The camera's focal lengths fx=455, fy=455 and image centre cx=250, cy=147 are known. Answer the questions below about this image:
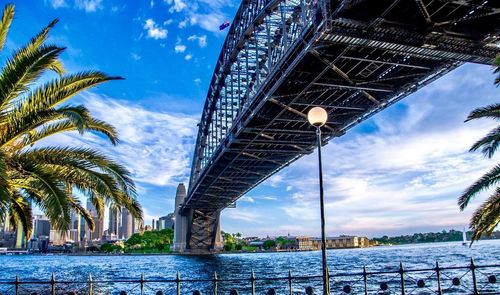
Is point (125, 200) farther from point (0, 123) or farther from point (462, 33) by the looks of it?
point (462, 33)

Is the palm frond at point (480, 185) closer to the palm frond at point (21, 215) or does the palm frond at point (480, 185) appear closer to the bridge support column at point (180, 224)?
the palm frond at point (21, 215)

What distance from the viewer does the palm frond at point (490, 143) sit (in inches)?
513

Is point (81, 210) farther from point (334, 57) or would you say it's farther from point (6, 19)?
point (334, 57)

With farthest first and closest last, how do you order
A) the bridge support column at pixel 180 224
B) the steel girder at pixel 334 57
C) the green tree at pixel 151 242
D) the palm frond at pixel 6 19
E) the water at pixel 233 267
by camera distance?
1. the green tree at pixel 151 242
2. the bridge support column at pixel 180 224
3. the water at pixel 233 267
4. the steel girder at pixel 334 57
5. the palm frond at pixel 6 19

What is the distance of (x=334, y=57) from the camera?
2583cm

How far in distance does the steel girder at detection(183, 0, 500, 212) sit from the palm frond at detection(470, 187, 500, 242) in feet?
33.3

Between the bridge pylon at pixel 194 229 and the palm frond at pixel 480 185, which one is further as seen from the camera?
the bridge pylon at pixel 194 229

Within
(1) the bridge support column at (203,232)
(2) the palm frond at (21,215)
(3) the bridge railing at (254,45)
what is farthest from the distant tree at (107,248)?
(2) the palm frond at (21,215)

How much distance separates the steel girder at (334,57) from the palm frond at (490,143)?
8.14 m

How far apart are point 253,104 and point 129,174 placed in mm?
Result: 24847

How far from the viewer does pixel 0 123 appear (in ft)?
35.0

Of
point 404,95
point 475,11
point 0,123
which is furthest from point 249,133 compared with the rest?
point 0,123

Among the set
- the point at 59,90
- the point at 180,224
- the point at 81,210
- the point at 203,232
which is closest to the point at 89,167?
the point at 59,90

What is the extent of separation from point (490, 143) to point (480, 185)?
1985 mm
